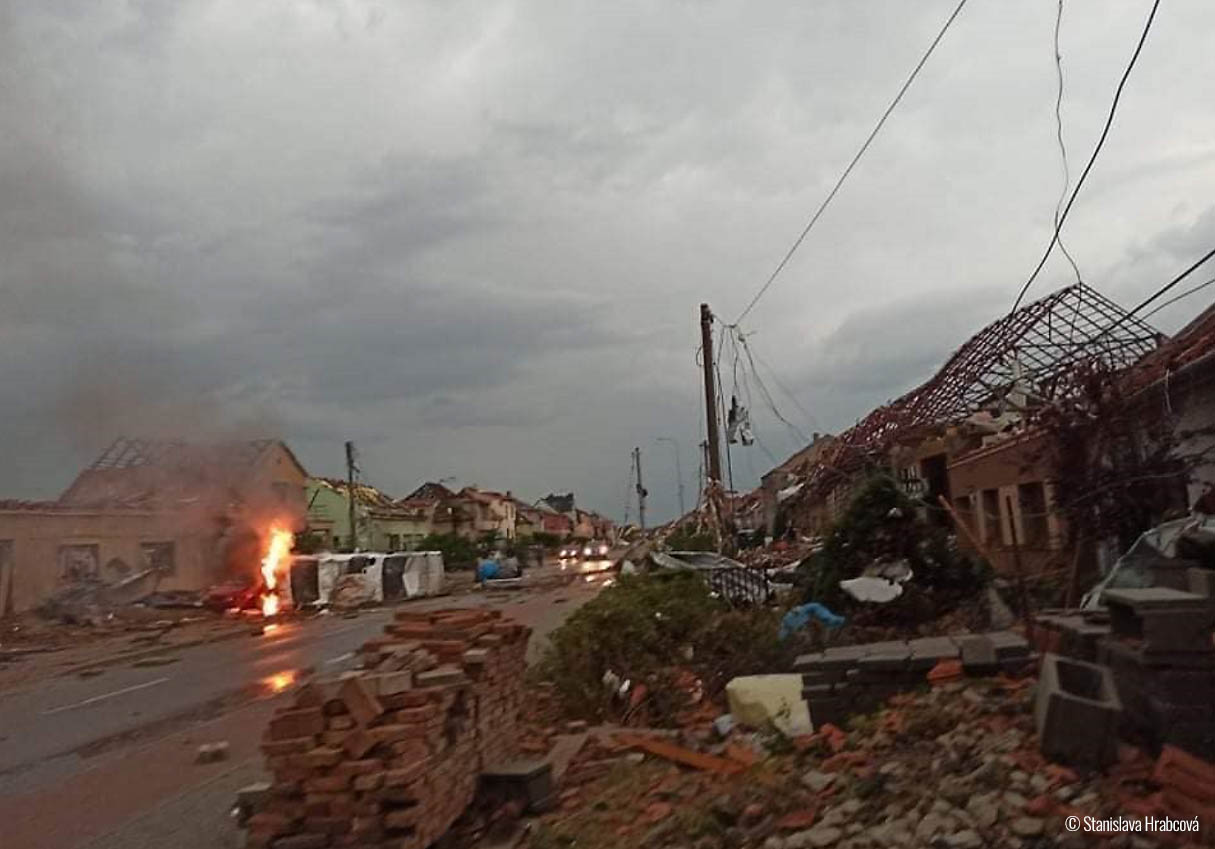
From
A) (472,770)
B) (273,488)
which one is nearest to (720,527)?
(472,770)

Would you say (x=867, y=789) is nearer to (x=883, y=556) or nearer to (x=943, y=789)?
(x=943, y=789)

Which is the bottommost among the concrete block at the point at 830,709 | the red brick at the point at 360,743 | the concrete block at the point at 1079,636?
the concrete block at the point at 830,709

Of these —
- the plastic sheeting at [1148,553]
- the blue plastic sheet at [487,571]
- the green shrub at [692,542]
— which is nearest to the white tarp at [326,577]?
the blue plastic sheet at [487,571]

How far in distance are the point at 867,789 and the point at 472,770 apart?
9.24 ft

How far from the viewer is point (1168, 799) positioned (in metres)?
4.83

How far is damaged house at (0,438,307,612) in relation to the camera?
32250 mm

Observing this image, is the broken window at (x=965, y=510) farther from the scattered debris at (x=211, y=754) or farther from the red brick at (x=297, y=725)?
the red brick at (x=297, y=725)

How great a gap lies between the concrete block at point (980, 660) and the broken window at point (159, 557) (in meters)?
35.7

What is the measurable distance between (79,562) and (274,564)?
6787mm

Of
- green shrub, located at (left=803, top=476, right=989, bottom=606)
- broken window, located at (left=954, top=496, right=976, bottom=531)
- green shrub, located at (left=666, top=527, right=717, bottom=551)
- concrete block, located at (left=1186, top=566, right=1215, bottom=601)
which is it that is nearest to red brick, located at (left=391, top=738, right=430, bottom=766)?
concrete block, located at (left=1186, top=566, right=1215, bottom=601)

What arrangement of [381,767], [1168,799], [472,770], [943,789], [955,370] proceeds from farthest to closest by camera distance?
[955,370] < [472,770] < [381,767] < [943,789] < [1168,799]

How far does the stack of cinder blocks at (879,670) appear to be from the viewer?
7.51 meters

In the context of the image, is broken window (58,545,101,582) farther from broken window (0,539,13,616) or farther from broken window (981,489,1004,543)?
broken window (981,489,1004,543)

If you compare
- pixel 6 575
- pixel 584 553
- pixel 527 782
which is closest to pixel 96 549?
pixel 6 575
